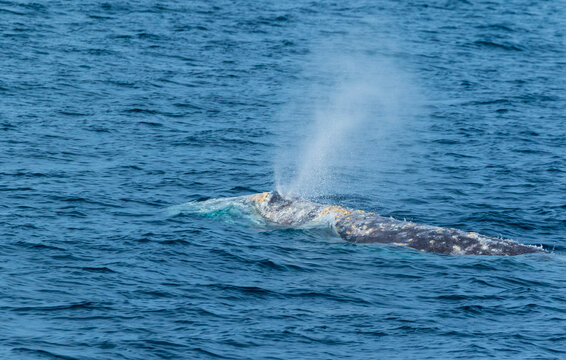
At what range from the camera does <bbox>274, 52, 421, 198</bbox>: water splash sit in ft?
118

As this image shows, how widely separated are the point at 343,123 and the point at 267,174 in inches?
370

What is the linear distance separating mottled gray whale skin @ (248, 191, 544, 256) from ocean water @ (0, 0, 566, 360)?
523 mm

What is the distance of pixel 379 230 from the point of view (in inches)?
1105

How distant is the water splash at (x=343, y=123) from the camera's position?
36031 millimetres

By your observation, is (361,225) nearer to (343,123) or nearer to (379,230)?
(379,230)

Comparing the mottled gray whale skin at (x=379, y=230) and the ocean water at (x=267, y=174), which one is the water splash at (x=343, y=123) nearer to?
the ocean water at (x=267, y=174)

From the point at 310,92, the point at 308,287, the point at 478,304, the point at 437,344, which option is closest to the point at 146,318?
the point at 308,287

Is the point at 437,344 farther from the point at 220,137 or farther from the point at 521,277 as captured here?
the point at 220,137

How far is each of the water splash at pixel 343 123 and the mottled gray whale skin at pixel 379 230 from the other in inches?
107

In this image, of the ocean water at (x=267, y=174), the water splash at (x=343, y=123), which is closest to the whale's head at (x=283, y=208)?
the ocean water at (x=267, y=174)

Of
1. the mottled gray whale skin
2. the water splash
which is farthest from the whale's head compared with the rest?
the water splash

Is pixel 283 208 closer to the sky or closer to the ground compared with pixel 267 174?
closer to the sky

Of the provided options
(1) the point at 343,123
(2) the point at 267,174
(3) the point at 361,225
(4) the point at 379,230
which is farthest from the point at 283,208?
(1) the point at 343,123

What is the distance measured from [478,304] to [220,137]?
18.8m
